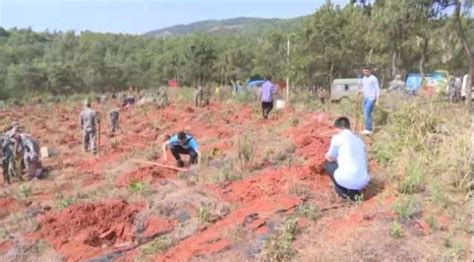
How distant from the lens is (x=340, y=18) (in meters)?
29.0

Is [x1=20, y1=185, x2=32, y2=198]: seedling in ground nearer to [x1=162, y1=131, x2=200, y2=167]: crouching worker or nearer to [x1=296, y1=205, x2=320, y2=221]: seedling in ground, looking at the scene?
[x1=162, y1=131, x2=200, y2=167]: crouching worker

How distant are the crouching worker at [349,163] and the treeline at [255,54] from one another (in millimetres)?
15861

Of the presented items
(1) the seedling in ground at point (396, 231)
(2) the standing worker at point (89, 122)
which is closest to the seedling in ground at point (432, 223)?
(1) the seedling in ground at point (396, 231)

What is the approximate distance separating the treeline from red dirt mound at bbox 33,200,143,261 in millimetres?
16489

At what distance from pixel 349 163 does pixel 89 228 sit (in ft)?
10.9

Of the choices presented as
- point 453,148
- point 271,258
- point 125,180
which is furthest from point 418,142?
point 125,180

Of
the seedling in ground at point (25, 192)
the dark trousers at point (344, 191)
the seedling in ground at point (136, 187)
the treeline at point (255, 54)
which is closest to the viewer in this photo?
the dark trousers at point (344, 191)

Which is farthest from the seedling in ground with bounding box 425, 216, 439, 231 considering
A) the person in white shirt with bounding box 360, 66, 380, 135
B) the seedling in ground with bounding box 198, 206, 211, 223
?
the person in white shirt with bounding box 360, 66, 380, 135

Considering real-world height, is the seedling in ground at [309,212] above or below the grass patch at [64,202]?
above

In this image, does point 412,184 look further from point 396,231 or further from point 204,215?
point 204,215

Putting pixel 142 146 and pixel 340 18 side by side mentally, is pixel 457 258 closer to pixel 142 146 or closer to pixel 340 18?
pixel 142 146

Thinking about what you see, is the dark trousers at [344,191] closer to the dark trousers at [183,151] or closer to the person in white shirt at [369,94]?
the person in white shirt at [369,94]

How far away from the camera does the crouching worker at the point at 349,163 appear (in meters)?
6.81

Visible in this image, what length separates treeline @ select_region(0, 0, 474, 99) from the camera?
27.5 m
